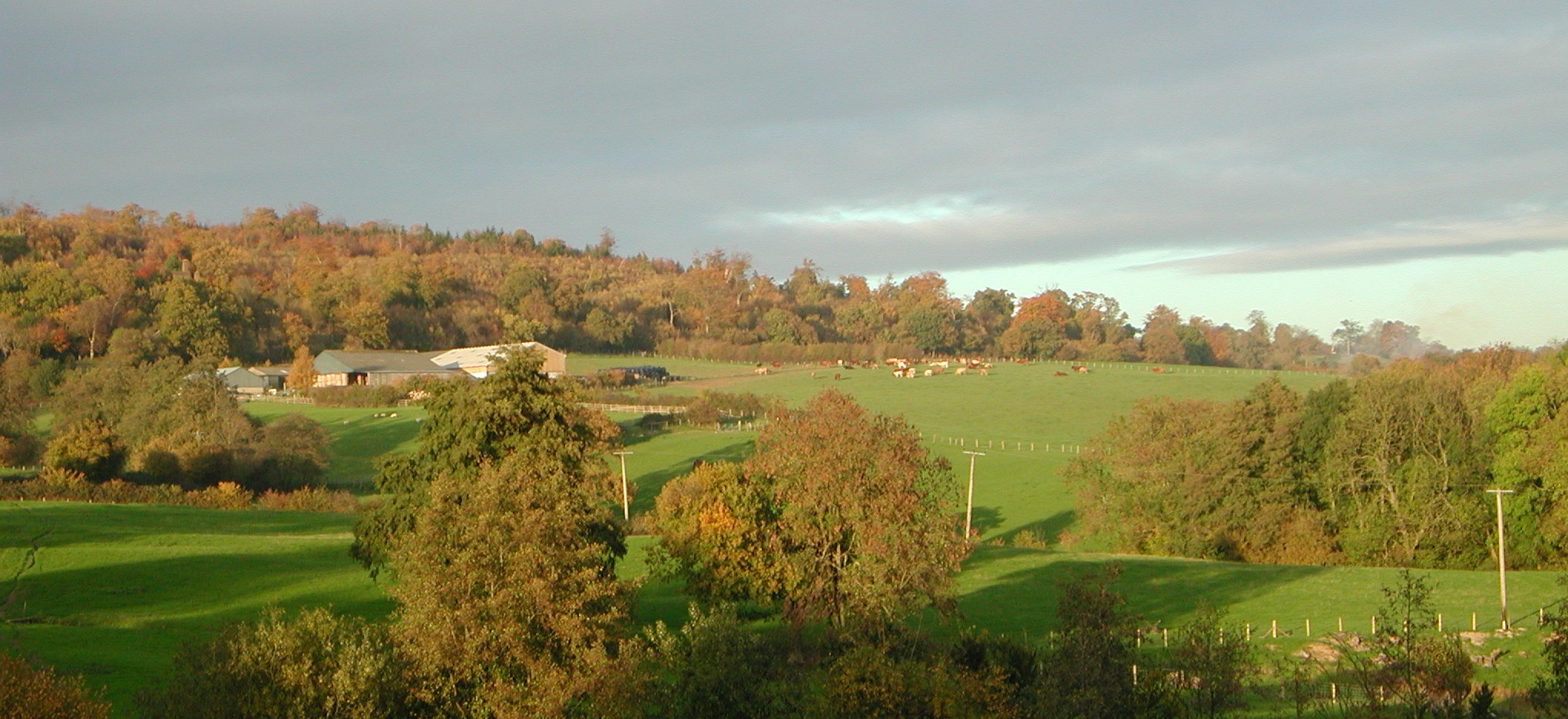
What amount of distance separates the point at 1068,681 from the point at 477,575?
8010 mm

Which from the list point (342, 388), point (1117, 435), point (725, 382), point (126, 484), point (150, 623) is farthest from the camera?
point (725, 382)

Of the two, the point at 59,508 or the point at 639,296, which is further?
the point at 639,296

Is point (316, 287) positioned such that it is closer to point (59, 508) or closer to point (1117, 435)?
point (59, 508)

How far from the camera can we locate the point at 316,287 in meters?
113

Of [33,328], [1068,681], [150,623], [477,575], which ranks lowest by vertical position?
[150,623]

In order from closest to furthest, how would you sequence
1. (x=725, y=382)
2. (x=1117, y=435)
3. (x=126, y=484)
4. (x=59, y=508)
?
(x=59, y=508), (x=126, y=484), (x=1117, y=435), (x=725, y=382)

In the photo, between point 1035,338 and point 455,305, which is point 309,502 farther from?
point 1035,338

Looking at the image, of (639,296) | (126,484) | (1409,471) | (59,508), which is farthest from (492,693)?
(639,296)

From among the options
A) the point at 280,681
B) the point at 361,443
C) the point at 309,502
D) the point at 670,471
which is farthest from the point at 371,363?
the point at 280,681

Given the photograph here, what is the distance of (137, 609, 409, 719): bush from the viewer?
14.9 m

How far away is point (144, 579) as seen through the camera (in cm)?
3106

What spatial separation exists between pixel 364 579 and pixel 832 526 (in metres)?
15.1

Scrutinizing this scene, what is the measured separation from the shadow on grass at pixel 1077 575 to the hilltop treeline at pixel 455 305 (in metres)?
66.3

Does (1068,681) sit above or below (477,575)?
below
